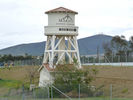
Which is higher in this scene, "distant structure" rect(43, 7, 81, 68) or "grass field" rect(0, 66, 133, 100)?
"distant structure" rect(43, 7, 81, 68)

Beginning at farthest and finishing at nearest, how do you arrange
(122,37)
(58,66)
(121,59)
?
1. (122,37)
2. (121,59)
3. (58,66)

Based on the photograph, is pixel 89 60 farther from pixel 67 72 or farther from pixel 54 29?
pixel 67 72

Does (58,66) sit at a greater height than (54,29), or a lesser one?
lesser

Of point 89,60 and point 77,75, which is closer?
point 77,75

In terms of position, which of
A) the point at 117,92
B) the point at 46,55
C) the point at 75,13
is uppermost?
the point at 75,13

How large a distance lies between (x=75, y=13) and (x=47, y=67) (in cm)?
720

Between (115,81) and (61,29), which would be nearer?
(115,81)

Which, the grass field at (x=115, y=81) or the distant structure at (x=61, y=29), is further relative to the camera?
the distant structure at (x=61, y=29)

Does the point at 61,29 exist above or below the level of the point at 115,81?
above

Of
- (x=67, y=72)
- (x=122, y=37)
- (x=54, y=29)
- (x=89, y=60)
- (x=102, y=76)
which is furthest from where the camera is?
(x=122, y=37)

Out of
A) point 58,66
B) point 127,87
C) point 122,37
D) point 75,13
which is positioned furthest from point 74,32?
point 122,37

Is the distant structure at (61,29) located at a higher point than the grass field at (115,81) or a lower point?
higher

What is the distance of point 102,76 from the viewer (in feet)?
178

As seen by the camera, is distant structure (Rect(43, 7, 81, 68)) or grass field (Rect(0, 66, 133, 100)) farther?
distant structure (Rect(43, 7, 81, 68))
